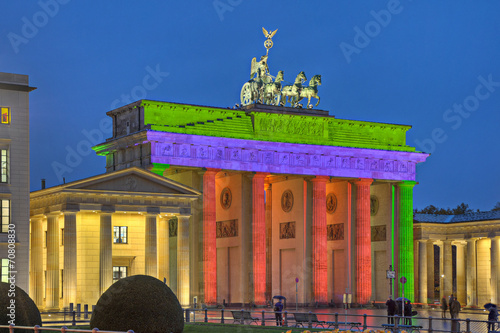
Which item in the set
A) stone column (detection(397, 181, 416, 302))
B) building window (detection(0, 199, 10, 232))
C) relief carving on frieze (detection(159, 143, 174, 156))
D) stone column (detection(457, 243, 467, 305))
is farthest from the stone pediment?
stone column (detection(457, 243, 467, 305))

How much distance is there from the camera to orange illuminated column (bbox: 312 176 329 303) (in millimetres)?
91875

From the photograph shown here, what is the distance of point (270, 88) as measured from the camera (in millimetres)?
91438

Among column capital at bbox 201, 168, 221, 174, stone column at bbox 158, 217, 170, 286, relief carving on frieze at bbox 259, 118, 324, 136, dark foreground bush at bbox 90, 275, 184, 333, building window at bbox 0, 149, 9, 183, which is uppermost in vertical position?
relief carving on frieze at bbox 259, 118, 324, 136

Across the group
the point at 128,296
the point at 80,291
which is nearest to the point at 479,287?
the point at 80,291

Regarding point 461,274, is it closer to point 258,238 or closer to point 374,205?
point 374,205

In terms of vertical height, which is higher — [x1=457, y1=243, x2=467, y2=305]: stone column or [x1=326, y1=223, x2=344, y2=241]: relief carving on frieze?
[x1=326, y1=223, x2=344, y2=241]: relief carving on frieze

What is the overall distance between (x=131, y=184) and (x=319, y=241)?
2808 cm

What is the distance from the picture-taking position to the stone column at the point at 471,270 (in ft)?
327

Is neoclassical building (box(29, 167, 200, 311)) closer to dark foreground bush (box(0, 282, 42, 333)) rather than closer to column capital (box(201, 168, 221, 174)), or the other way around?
column capital (box(201, 168, 221, 174))

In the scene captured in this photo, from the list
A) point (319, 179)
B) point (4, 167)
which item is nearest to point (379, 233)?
point (319, 179)

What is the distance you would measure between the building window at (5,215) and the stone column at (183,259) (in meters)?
15.8

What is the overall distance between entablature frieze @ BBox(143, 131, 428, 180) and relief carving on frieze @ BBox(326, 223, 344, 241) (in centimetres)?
665

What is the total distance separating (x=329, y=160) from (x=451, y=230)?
60.1ft

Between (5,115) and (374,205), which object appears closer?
(5,115)
